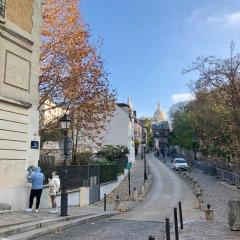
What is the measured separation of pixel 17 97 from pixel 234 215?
363 inches

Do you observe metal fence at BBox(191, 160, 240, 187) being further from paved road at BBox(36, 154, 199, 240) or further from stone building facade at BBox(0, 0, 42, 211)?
stone building facade at BBox(0, 0, 42, 211)

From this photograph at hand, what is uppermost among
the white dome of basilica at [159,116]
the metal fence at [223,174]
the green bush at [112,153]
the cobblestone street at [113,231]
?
the white dome of basilica at [159,116]

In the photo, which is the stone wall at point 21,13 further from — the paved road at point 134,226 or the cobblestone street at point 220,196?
the cobblestone street at point 220,196

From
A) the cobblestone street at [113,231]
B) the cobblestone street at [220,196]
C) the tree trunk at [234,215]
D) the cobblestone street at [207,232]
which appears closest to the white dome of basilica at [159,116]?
the cobblestone street at [220,196]

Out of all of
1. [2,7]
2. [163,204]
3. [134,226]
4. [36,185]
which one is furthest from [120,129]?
[134,226]

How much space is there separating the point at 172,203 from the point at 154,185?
1336 cm

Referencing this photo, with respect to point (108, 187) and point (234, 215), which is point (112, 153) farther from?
point (234, 215)

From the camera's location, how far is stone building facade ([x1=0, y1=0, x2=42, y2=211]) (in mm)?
15797

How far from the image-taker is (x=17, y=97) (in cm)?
1677

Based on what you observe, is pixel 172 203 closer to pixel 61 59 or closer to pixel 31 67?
pixel 61 59

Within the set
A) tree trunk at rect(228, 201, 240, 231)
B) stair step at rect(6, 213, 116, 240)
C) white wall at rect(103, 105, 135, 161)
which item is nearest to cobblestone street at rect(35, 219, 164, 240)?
stair step at rect(6, 213, 116, 240)

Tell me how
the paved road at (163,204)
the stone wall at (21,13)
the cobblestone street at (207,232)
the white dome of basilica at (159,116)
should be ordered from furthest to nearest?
1. the white dome of basilica at (159,116)
2. the paved road at (163,204)
3. the stone wall at (21,13)
4. the cobblestone street at (207,232)

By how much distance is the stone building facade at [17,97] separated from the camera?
622 inches

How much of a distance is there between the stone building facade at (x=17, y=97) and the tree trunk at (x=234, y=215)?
7.95 meters
